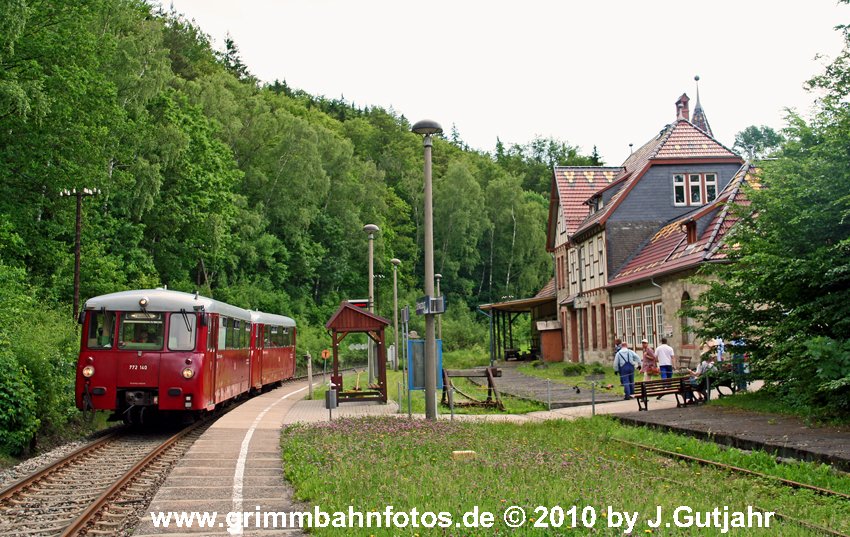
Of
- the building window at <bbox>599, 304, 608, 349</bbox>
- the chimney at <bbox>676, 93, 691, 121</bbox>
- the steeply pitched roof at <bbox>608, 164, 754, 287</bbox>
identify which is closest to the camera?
the steeply pitched roof at <bbox>608, 164, 754, 287</bbox>

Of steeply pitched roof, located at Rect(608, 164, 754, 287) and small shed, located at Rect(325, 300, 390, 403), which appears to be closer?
small shed, located at Rect(325, 300, 390, 403)

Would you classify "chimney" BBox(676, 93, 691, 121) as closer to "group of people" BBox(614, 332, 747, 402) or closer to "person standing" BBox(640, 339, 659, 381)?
"group of people" BBox(614, 332, 747, 402)

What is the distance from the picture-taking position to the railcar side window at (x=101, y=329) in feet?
58.9

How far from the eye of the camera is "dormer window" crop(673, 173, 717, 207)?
133 ft

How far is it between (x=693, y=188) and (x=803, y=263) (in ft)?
79.9

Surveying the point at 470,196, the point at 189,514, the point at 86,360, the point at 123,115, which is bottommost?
the point at 189,514

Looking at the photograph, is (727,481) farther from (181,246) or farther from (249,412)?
(181,246)

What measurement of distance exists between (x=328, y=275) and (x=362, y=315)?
47.3 meters

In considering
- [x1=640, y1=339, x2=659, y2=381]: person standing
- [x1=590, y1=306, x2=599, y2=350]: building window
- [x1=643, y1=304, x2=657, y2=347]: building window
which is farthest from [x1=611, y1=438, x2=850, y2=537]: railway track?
[x1=590, y1=306, x2=599, y2=350]: building window

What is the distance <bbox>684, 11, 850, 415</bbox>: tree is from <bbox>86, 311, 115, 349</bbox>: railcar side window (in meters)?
13.2

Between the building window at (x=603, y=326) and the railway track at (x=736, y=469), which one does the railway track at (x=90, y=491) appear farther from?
the building window at (x=603, y=326)

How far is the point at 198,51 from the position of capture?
224 feet

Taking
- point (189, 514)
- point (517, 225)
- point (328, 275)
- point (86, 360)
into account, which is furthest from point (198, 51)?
point (189, 514)

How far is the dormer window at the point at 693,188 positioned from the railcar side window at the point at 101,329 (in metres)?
29.2
